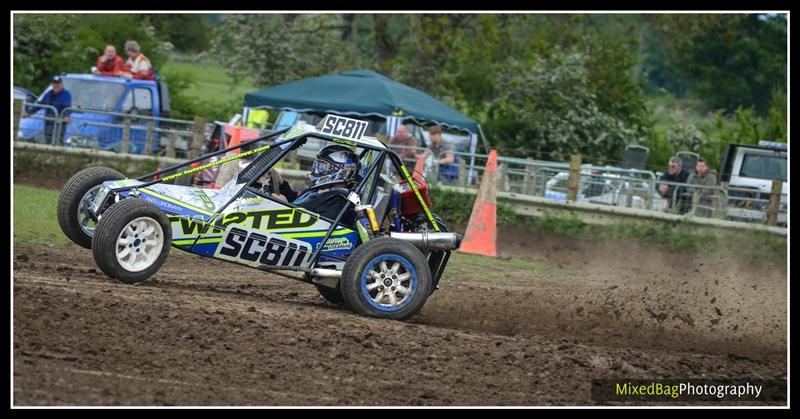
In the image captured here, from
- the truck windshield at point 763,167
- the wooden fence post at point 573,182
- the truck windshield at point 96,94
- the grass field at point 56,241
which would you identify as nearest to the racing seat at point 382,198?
the grass field at point 56,241

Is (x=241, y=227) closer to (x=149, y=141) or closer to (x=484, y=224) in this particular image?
(x=484, y=224)

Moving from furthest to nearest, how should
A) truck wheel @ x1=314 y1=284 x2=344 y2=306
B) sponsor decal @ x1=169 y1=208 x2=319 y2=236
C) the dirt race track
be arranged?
truck wheel @ x1=314 y1=284 x2=344 y2=306 < sponsor decal @ x1=169 y1=208 x2=319 y2=236 < the dirt race track

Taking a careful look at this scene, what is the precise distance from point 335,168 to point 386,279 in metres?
1.13

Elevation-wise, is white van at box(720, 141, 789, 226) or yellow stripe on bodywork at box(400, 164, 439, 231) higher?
white van at box(720, 141, 789, 226)

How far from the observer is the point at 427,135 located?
21.8 metres

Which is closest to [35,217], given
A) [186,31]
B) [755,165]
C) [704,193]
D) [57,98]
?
[57,98]

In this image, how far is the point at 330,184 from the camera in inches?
393

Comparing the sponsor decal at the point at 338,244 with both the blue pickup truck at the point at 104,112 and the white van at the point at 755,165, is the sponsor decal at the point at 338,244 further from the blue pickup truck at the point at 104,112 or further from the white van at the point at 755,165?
the white van at the point at 755,165

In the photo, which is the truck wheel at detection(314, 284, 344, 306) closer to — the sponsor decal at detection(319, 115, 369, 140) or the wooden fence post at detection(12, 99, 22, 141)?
the sponsor decal at detection(319, 115, 369, 140)

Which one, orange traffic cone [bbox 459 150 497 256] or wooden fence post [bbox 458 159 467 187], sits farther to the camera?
wooden fence post [bbox 458 159 467 187]

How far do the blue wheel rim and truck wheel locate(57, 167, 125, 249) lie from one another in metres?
2.25

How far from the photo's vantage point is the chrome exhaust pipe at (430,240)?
32.8 ft

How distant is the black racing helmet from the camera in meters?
10.0

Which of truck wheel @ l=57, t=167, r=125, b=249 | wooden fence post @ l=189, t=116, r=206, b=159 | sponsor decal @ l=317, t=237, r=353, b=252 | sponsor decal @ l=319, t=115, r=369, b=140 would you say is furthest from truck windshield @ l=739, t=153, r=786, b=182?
truck wheel @ l=57, t=167, r=125, b=249
